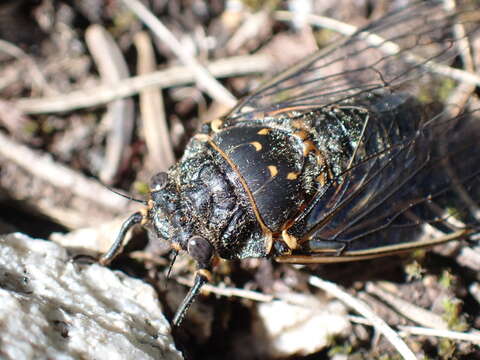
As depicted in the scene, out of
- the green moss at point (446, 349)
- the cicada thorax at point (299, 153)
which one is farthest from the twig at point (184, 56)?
the green moss at point (446, 349)

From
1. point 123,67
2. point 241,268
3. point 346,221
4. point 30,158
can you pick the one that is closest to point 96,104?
point 123,67

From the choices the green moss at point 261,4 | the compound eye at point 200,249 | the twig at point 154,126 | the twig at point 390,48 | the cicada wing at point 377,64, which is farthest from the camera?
the green moss at point 261,4

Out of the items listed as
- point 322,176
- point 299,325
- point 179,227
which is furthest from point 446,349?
point 179,227

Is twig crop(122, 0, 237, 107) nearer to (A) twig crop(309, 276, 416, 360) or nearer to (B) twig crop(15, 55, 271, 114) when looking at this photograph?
(B) twig crop(15, 55, 271, 114)

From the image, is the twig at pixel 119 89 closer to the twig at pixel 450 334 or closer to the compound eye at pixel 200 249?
the compound eye at pixel 200 249

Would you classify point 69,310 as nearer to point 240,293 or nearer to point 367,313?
point 240,293

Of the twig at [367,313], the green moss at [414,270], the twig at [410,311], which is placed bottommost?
the twig at [367,313]

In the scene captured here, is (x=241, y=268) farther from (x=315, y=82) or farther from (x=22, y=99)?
(x=22, y=99)
